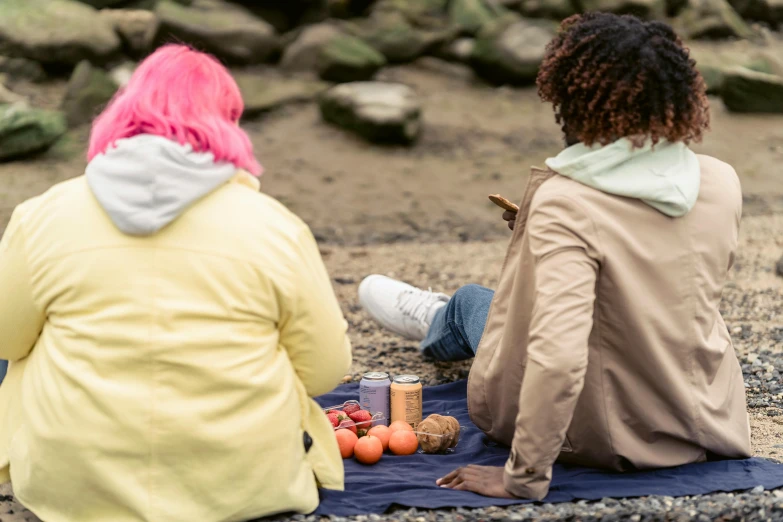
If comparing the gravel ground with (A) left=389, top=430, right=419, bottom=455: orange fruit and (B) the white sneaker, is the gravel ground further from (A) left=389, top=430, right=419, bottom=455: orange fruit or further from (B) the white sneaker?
(A) left=389, top=430, right=419, bottom=455: orange fruit

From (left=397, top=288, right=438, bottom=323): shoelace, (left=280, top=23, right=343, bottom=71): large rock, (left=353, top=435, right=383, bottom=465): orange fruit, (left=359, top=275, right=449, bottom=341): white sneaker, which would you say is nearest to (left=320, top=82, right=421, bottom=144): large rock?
(left=280, top=23, right=343, bottom=71): large rock

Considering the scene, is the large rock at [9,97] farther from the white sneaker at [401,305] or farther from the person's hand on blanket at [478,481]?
the person's hand on blanket at [478,481]

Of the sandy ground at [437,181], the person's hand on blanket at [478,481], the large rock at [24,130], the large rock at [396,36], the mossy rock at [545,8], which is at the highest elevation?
the mossy rock at [545,8]

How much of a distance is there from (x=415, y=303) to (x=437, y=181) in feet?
19.2

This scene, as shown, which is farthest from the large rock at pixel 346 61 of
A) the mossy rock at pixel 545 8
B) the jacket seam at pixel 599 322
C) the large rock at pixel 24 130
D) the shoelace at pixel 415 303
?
the jacket seam at pixel 599 322

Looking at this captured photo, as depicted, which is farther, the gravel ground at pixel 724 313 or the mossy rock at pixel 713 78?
the mossy rock at pixel 713 78

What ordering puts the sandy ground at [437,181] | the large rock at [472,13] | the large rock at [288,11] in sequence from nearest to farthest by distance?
the sandy ground at [437,181]
the large rock at [288,11]
the large rock at [472,13]

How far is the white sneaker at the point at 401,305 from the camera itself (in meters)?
4.40

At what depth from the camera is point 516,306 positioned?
2.86 meters

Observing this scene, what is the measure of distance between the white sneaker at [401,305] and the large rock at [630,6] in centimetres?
988

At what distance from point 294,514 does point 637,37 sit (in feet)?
5.47

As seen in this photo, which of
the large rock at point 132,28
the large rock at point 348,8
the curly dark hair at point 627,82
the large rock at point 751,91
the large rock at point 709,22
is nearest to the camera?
the curly dark hair at point 627,82

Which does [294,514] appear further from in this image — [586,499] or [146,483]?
[586,499]

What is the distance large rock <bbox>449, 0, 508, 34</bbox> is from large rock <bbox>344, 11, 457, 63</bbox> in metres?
0.28
